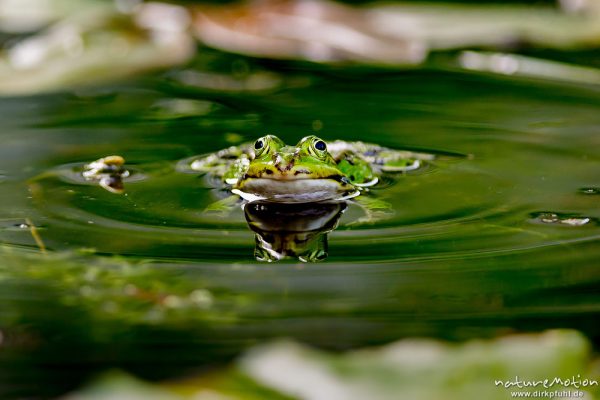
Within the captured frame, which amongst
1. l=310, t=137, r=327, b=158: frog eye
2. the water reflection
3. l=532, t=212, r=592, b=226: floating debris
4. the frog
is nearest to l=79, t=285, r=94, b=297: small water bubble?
the water reflection

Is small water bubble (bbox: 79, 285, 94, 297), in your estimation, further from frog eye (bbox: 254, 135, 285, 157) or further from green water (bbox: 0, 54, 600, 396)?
frog eye (bbox: 254, 135, 285, 157)

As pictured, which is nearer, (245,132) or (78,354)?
(78,354)

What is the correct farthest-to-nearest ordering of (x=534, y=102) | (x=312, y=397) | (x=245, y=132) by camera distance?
(x=534, y=102), (x=245, y=132), (x=312, y=397)

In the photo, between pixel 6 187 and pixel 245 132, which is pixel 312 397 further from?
pixel 245 132

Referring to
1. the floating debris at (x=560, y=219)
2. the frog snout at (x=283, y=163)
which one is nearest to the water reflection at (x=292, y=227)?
the frog snout at (x=283, y=163)

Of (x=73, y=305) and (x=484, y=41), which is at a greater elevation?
(x=484, y=41)

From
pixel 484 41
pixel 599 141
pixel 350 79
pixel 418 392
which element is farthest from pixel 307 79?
pixel 418 392
